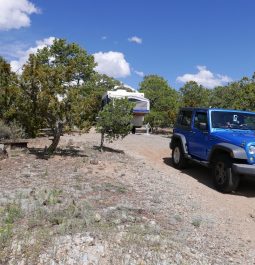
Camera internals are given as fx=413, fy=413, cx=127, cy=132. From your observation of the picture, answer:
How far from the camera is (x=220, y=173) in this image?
903 centimetres

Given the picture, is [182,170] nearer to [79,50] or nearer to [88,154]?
[88,154]

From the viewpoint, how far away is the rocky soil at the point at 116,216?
16.5ft

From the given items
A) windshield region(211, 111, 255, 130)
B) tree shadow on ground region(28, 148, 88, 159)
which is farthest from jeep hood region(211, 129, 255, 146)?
tree shadow on ground region(28, 148, 88, 159)

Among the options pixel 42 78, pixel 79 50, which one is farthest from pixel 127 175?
pixel 79 50

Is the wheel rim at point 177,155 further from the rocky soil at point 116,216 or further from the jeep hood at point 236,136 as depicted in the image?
the jeep hood at point 236,136

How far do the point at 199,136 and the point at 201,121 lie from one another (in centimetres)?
44

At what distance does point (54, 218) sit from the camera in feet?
19.0

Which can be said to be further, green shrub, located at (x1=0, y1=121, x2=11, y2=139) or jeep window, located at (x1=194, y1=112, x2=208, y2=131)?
green shrub, located at (x1=0, y1=121, x2=11, y2=139)

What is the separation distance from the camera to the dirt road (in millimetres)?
5633

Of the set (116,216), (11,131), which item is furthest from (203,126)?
(11,131)

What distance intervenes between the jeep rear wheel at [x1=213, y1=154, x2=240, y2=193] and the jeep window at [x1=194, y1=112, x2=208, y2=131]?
1172 millimetres

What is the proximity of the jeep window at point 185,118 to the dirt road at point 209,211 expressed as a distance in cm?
129

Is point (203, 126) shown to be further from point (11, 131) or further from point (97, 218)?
point (11, 131)

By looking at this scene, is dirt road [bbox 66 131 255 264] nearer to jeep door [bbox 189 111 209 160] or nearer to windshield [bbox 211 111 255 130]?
jeep door [bbox 189 111 209 160]
